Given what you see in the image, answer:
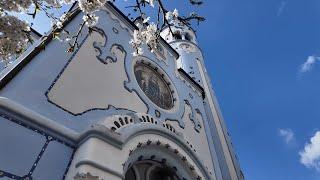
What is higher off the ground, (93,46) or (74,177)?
(93,46)

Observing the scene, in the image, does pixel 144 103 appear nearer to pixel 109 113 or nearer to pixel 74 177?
pixel 109 113

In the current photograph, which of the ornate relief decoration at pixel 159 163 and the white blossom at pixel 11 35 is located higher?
the ornate relief decoration at pixel 159 163

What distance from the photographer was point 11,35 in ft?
7.58

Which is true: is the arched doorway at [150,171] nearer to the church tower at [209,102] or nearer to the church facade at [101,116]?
the church facade at [101,116]

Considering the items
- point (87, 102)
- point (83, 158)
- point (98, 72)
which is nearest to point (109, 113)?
point (87, 102)

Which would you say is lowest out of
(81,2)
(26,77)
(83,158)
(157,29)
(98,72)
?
(83,158)

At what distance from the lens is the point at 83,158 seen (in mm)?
3014

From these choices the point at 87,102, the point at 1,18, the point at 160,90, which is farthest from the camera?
the point at 160,90

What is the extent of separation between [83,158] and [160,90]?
10.4ft

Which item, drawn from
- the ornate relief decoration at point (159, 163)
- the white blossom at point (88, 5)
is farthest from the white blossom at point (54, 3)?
the ornate relief decoration at point (159, 163)

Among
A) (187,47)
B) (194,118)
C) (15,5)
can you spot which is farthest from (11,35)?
(187,47)

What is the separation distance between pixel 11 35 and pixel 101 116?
6.02 ft

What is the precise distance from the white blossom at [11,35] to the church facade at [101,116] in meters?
0.84

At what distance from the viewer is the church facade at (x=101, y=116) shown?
2984mm
